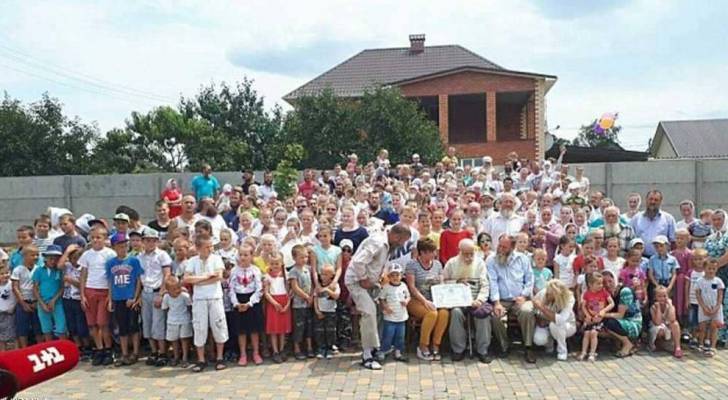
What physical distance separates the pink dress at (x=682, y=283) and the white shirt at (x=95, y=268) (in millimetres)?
7082

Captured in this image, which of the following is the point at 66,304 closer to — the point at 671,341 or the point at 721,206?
the point at 671,341

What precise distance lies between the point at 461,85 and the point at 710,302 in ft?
74.2

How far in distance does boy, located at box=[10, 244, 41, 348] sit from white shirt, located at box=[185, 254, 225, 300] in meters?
Answer: 2.17

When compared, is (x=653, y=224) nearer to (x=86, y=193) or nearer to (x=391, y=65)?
(x=86, y=193)

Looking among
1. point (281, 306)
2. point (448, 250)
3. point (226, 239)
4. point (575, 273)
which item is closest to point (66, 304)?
point (226, 239)

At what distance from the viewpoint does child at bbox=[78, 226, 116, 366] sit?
745 centimetres

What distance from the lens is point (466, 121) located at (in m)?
33.7

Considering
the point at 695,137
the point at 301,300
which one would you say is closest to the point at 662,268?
the point at 301,300

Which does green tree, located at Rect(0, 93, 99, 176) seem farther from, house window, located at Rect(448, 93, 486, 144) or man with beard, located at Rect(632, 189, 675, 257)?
man with beard, located at Rect(632, 189, 675, 257)

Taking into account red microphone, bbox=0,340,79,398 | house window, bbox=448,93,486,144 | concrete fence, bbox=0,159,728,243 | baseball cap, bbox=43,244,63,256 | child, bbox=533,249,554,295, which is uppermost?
house window, bbox=448,93,486,144

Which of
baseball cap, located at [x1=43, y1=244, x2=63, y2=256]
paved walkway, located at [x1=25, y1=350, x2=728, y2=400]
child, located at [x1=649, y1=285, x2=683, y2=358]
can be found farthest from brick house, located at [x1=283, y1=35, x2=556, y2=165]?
paved walkway, located at [x1=25, y1=350, x2=728, y2=400]

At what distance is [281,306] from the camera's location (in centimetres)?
738

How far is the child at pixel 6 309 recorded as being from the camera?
761 centimetres

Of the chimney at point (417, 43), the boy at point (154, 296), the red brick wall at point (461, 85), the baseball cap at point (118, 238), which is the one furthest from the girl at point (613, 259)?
the chimney at point (417, 43)
